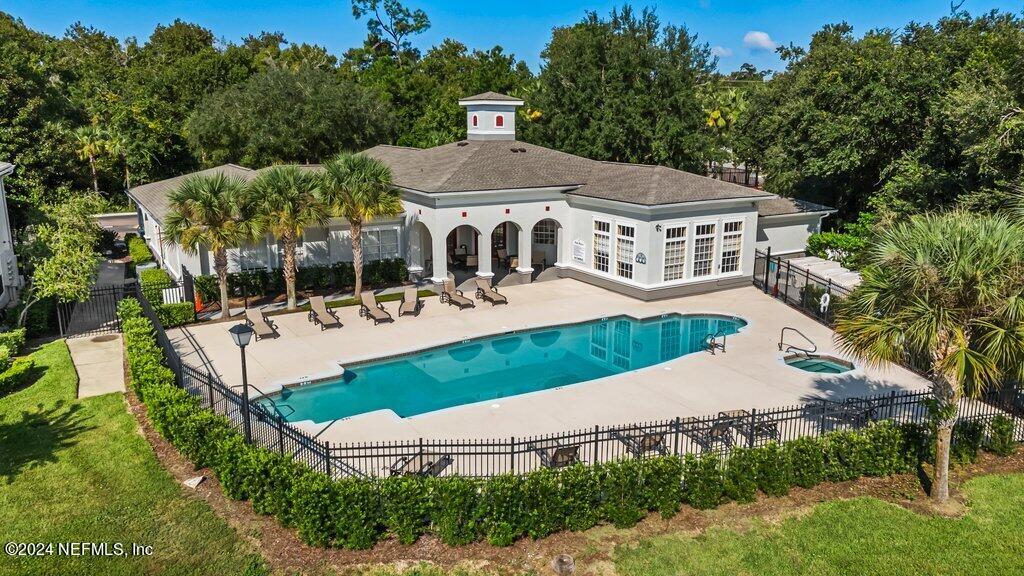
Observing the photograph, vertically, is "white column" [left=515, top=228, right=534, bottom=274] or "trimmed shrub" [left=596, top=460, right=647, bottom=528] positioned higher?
"white column" [left=515, top=228, right=534, bottom=274]

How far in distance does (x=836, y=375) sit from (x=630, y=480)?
9592mm

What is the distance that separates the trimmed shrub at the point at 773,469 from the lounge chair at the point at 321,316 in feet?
47.7

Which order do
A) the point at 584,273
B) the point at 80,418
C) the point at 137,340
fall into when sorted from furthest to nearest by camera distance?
the point at 584,273, the point at 137,340, the point at 80,418

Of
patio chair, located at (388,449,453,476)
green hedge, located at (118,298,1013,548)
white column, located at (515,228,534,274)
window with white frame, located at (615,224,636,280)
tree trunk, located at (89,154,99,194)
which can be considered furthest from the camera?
tree trunk, located at (89,154,99,194)

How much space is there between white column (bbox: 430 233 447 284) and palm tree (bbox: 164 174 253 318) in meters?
7.30

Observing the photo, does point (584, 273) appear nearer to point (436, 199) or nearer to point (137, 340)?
point (436, 199)

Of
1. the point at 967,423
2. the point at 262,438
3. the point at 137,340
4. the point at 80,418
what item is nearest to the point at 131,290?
the point at 137,340

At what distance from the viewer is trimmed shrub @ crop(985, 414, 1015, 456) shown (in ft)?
43.9

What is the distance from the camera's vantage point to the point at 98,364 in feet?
60.2

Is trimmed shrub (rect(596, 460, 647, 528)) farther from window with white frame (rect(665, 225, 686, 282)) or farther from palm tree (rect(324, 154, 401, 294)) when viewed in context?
window with white frame (rect(665, 225, 686, 282))

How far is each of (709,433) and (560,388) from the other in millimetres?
4727

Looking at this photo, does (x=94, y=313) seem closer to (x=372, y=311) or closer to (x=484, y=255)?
(x=372, y=311)

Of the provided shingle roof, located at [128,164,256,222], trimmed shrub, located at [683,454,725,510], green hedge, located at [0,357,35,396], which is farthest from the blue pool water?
shingle roof, located at [128,164,256,222]

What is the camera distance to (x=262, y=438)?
13.5 metres
